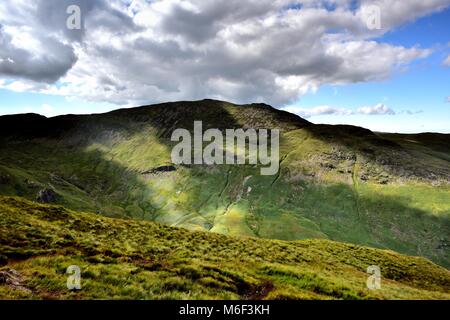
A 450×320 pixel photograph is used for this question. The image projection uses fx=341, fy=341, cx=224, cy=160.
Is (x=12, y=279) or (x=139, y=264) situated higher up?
(x=12, y=279)

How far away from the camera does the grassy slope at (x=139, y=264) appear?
2078cm

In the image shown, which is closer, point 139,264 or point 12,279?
point 12,279

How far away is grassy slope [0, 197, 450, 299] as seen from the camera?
2078 cm

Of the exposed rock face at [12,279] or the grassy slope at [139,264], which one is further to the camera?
the grassy slope at [139,264]

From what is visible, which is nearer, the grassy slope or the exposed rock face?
the exposed rock face

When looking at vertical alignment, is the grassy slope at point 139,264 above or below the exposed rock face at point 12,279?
below

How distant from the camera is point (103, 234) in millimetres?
36531

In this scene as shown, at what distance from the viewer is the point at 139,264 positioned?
2588 centimetres

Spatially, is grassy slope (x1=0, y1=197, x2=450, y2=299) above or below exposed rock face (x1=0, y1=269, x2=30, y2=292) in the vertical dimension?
below
